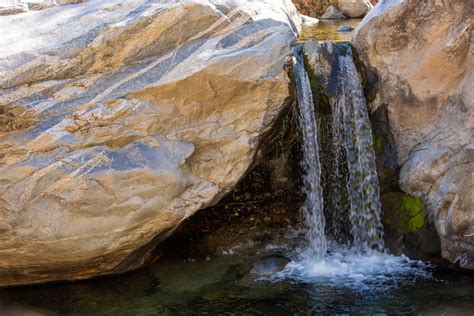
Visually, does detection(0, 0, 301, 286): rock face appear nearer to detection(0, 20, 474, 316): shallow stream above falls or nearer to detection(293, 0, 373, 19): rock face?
detection(0, 20, 474, 316): shallow stream above falls

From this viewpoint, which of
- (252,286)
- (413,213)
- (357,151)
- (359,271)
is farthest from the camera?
(357,151)

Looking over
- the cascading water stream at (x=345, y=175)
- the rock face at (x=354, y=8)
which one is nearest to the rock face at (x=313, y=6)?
the rock face at (x=354, y=8)

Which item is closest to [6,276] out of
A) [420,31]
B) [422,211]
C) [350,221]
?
[350,221]

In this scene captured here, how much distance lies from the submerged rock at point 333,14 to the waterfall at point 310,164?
41.0ft

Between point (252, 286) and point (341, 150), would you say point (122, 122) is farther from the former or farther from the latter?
point (341, 150)

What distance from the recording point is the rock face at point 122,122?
6.21 metres

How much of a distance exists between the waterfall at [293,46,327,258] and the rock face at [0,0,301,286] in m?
0.42

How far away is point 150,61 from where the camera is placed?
6734 mm

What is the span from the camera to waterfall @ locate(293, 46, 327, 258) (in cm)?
741

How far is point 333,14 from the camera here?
19656 millimetres

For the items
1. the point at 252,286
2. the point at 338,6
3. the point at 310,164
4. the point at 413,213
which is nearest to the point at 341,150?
the point at 310,164

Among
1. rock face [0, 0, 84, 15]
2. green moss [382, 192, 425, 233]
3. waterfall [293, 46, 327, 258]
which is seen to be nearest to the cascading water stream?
waterfall [293, 46, 327, 258]

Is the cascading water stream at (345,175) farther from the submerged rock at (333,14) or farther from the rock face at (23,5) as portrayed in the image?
the submerged rock at (333,14)

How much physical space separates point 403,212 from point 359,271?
1032mm
